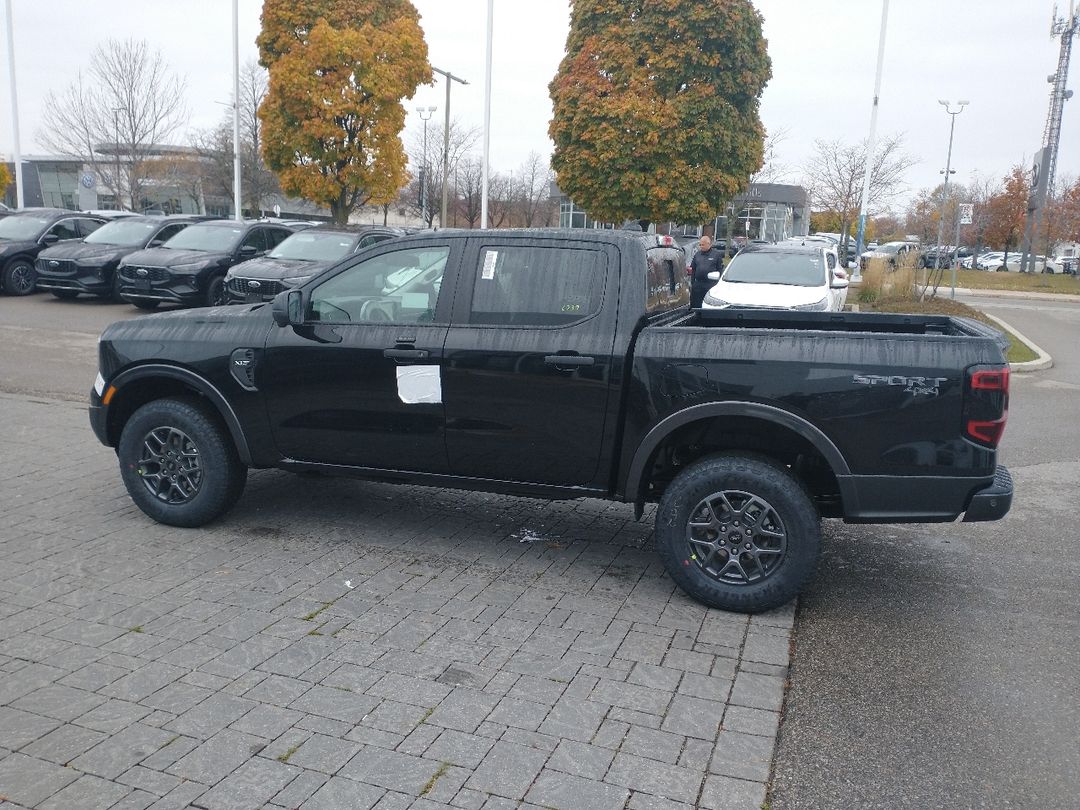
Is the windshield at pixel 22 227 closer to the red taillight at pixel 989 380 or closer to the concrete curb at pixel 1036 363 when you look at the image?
the concrete curb at pixel 1036 363

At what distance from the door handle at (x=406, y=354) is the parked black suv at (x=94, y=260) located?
44.3ft

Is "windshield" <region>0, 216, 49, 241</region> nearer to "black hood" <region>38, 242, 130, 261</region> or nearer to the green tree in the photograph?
"black hood" <region>38, 242, 130, 261</region>

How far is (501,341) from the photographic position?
513 cm

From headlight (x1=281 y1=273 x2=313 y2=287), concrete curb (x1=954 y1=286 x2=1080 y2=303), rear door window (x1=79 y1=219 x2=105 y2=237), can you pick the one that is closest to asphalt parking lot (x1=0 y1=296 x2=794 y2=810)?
headlight (x1=281 y1=273 x2=313 y2=287)

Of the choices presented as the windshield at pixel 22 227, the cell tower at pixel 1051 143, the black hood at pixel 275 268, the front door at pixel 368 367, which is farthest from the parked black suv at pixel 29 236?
the cell tower at pixel 1051 143

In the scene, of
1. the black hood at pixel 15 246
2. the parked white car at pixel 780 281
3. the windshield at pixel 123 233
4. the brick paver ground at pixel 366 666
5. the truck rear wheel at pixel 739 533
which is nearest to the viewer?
the brick paver ground at pixel 366 666

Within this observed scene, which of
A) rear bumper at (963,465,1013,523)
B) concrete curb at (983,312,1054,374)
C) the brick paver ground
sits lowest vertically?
the brick paver ground

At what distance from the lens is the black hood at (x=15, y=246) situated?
61.9 ft

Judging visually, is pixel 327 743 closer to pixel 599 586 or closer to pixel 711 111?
pixel 599 586

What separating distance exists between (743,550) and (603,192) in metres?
24.2

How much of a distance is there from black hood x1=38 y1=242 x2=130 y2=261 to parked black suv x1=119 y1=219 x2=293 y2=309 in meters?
1.19

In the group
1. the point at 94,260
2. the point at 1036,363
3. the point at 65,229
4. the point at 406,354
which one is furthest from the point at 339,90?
the point at 406,354

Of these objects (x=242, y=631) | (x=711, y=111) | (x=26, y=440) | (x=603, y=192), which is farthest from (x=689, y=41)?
(x=242, y=631)

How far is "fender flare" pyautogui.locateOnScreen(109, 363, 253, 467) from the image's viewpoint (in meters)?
5.66
